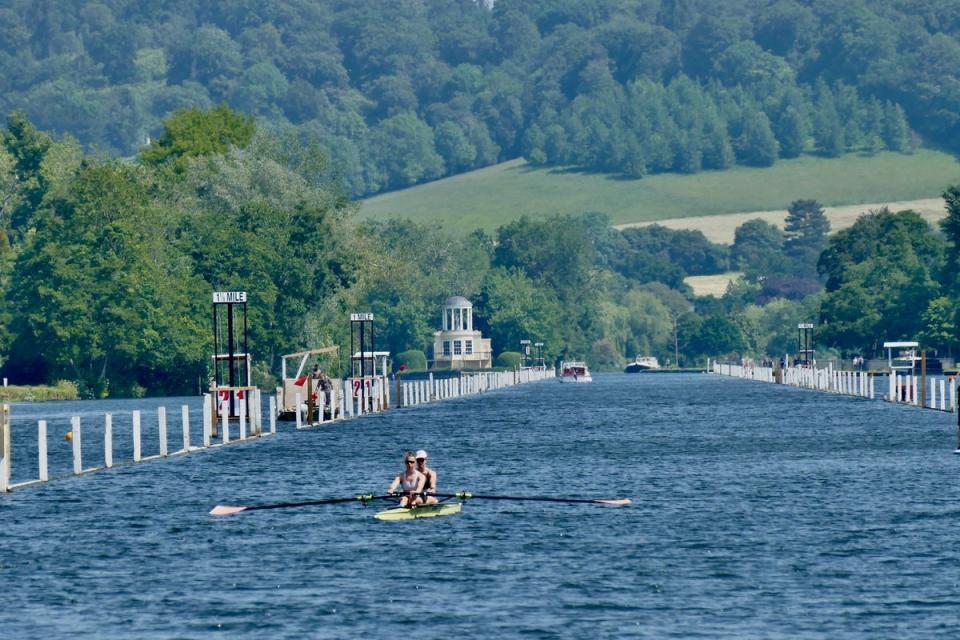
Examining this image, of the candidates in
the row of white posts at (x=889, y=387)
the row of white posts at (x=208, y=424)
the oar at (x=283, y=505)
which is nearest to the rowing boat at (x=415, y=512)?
the oar at (x=283, y=505)

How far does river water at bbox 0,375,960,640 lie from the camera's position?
117 ft

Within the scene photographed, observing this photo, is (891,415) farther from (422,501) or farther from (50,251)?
(50,251)

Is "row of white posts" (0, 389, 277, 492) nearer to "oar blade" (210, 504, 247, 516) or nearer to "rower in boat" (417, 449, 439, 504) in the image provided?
"oar blade" (210, 504, 247, 516)

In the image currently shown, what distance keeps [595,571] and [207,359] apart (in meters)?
126

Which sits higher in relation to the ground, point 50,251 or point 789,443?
point 50,251

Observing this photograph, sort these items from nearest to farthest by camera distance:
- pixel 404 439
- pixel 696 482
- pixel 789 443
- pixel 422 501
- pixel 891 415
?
pixel 422 501 < pixel 696 482 < pixel 789 443 < pixel 404 439 < pixel 891 415

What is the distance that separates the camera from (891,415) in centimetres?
11125

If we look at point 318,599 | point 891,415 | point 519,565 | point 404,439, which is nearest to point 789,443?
point 404,439

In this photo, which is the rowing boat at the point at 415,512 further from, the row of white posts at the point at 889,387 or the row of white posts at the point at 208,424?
the row of white posts at the point at 889,387

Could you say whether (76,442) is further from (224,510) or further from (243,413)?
(243,413)

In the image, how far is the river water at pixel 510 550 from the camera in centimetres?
3578

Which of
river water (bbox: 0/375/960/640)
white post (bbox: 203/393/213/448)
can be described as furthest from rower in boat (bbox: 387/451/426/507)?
white post (bbox: 203/393/213/448)

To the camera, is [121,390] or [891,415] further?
[121,390]

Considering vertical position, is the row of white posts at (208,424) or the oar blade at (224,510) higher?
the row of white posts at (208,424)
